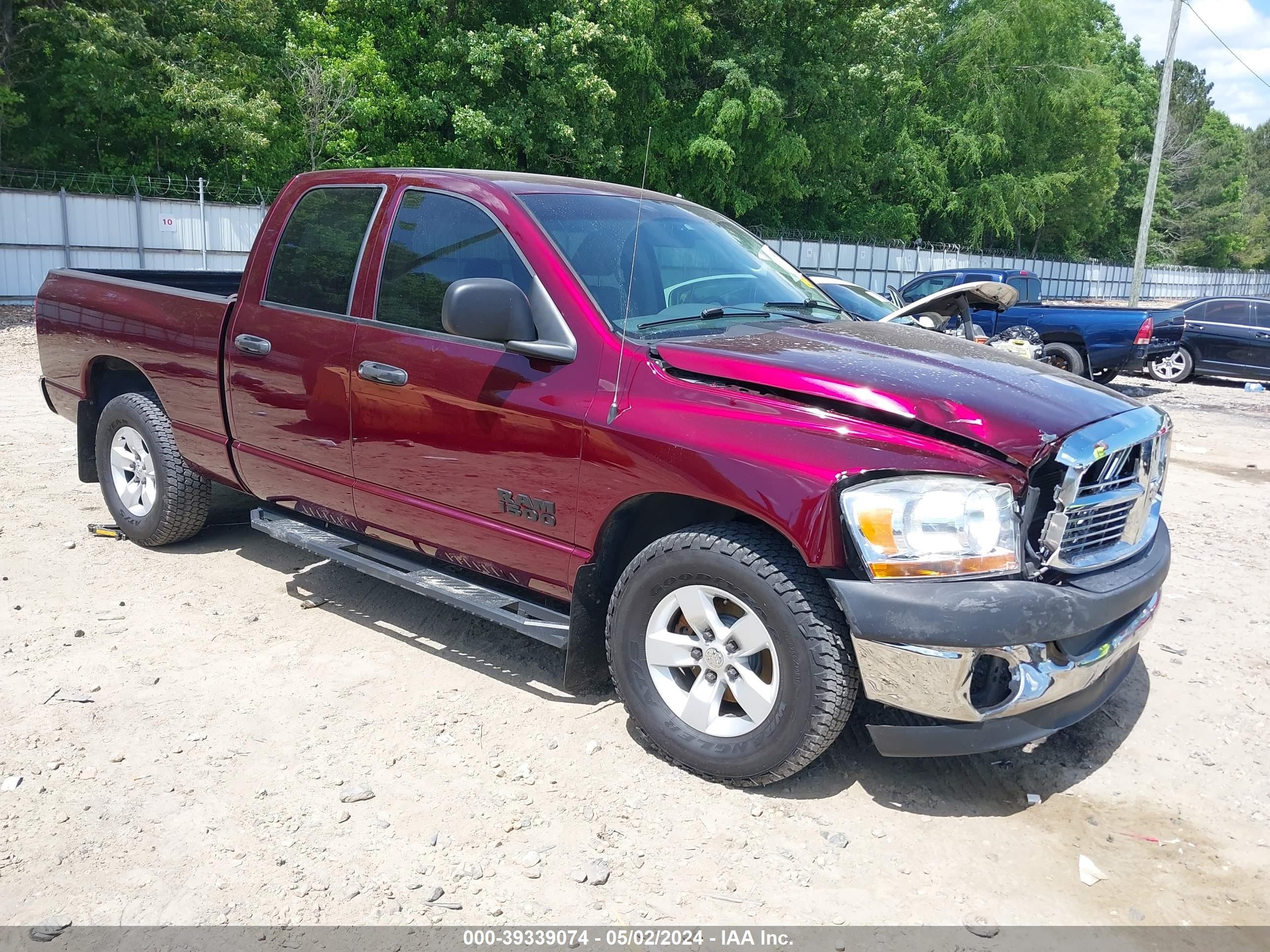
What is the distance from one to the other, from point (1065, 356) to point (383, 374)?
39.1 feet

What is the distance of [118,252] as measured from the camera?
21.0 metres

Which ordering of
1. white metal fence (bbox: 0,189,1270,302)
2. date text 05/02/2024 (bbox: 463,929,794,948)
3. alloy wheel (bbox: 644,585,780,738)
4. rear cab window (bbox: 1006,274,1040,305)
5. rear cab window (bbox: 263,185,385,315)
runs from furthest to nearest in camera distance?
white metal fence (bbox: 0,189,1270,302)
rear cab window (bbox: 1006,274,1040,305)
rear cab window (bbox: 263,185,385,315)
alloy wheel (bbox: 644,585,780,738)
date text 05/02/2024 (bbox: 463,929,794,948)

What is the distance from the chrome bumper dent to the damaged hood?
1.94 feet

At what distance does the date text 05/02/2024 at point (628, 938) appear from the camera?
2686 millimetres

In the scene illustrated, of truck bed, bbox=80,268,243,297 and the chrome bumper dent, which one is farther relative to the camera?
truck bed, bbox=80,268,243,297

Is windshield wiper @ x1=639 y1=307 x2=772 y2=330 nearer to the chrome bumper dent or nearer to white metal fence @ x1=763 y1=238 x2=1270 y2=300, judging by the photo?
the chrome bumper dent

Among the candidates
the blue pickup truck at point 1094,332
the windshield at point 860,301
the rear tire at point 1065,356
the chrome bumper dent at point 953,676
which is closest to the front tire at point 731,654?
the chrome bumper dent at point 953,676

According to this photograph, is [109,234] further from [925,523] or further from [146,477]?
[925,523]

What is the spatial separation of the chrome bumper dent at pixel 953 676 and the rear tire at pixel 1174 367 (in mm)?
15843

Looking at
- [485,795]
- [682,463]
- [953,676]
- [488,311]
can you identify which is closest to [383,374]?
[488,311]

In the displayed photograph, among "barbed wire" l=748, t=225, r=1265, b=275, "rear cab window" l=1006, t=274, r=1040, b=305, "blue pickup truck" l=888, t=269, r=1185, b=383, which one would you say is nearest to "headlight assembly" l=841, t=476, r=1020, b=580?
"blue pickup truck" l=888, t=269, r=1185, b=383

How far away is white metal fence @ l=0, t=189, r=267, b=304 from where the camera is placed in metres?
19.8

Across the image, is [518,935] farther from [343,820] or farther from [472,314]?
[472,314]

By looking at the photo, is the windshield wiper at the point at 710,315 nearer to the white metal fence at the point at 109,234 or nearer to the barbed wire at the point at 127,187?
the white metal fence at the point at 109,234
